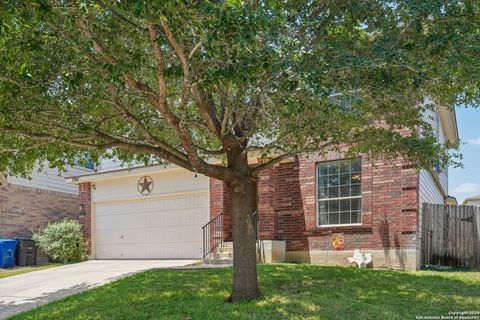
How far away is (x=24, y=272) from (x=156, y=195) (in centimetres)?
445

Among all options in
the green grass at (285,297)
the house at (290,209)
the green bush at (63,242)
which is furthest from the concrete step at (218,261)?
the green bush at (63,242)

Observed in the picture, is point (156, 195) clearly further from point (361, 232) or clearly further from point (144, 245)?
point (361, 232)

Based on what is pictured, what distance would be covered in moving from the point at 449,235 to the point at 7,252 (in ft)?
43.9

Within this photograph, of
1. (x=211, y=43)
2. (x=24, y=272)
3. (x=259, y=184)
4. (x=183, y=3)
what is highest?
(x=183, y=3)

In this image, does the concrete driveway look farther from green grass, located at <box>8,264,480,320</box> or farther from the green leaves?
the green leaves

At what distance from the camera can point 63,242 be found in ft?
49.5

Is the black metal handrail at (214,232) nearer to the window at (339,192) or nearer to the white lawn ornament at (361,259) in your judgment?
the window at (339,192)

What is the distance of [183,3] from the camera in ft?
15.2

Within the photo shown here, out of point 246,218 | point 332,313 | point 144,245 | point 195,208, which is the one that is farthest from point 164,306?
point 144,245

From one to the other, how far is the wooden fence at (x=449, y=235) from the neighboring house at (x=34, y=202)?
1214 centimetres

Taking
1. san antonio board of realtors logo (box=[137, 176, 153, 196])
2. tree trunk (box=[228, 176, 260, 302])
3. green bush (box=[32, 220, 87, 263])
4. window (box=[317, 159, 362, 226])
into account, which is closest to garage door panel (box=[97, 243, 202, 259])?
green bush (box=[32, 220, 87, 263])

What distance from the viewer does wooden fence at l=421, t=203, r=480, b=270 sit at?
40.2 ft

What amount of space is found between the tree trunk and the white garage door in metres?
7.03

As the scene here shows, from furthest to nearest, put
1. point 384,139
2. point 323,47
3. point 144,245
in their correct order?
1. point 144,245
2. point 384,139
3. point 323,47
